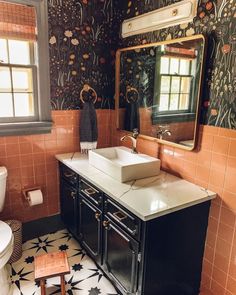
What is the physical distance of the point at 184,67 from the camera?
5.68 feet

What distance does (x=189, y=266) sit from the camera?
1678mm

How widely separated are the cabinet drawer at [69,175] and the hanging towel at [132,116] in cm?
71

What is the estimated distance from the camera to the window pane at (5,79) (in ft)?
6.96

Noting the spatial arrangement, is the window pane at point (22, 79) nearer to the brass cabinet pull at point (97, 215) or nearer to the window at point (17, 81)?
the window at point (17, 81)

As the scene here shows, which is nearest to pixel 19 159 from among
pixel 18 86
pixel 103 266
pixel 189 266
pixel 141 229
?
pixel 18 86

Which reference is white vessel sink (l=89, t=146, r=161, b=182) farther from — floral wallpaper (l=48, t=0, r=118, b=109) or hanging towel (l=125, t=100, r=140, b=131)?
floral wallpaper (l=48, t=0, r=118, b=109)

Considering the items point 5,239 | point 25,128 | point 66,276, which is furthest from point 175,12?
point 66,276

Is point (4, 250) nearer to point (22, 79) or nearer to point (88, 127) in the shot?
point (88, 127)

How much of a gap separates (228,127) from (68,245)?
1.82 meters

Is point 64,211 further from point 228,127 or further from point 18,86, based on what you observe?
point 228,127

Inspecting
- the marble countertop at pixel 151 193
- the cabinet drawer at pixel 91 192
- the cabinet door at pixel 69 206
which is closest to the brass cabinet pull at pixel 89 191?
the cabinet drawer at pixel 91 192

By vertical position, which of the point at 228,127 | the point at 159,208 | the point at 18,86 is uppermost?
the point at 18,86

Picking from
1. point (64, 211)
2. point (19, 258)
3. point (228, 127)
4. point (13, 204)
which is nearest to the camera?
point (228, 127)

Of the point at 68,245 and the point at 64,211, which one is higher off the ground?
the point at 64,211
